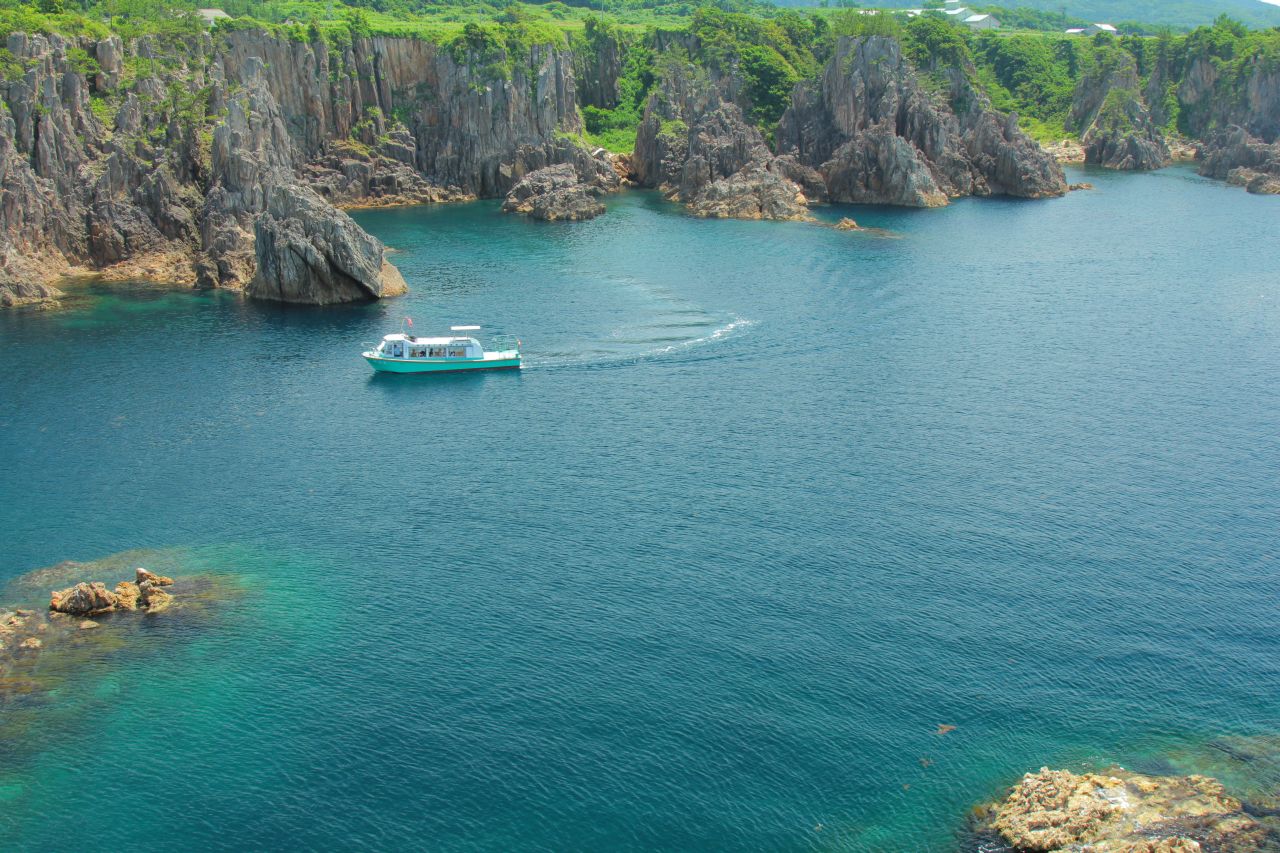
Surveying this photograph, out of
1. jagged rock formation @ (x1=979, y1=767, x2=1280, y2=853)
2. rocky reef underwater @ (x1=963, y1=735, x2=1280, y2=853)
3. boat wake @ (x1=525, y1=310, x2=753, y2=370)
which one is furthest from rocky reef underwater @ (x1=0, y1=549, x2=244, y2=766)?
boat wake @ (x1=525, y1=310, x2=753, y2=370)

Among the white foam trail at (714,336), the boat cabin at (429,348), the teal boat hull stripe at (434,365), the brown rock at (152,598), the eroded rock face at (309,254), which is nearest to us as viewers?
the brown rock at (152,598)

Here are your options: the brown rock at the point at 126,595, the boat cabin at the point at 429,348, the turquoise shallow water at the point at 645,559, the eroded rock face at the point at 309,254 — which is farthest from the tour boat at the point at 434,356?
the brown rock at the point at 126,595

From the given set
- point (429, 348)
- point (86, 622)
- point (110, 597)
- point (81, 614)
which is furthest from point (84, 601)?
point (429, 348)

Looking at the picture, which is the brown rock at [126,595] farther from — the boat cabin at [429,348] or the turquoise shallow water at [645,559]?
the boat cabin at [429,348]

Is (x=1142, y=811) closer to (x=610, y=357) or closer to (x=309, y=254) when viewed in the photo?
(x=610, y=357)

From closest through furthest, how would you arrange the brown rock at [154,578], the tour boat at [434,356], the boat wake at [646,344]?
the brown rock at [154,578], the tour boat at [434,356], the boat wake at [646,344]

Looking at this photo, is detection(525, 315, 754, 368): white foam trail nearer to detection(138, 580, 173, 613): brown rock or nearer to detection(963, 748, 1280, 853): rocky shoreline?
detection(138, 580, 173, 613): brown rock

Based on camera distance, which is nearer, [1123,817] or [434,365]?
[1123,817]
